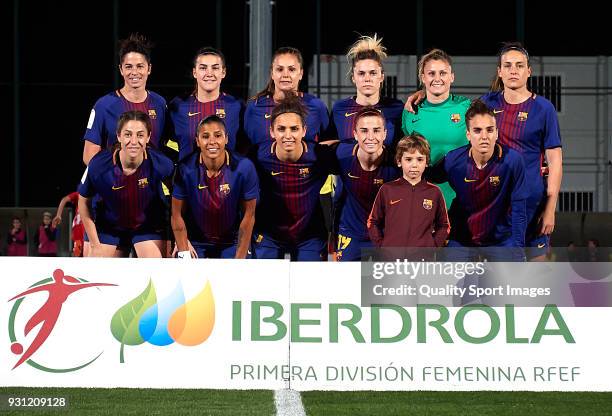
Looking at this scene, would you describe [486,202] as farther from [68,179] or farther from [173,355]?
[68,179]

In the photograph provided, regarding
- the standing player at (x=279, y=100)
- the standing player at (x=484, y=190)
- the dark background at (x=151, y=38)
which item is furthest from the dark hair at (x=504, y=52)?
the dark background at (x=151, y=38)

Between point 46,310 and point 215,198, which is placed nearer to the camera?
point 46,310

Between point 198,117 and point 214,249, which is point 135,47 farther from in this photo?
point 214,249

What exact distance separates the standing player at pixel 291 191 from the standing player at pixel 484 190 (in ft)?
3.15

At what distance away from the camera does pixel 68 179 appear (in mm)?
23391

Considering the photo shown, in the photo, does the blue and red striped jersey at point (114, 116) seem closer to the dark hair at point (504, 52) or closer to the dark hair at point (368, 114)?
the dark hair at point (368, 114)

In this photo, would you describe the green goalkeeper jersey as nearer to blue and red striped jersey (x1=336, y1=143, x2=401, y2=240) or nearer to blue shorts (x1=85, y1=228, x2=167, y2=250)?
blue and red striped jersey (x1=336, y1=143, x2=401, y2=240)

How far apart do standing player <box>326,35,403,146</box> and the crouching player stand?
410mm

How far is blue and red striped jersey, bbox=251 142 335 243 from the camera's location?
939 cm

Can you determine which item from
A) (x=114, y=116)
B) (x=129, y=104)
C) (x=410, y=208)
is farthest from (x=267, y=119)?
(x=410, y=208)

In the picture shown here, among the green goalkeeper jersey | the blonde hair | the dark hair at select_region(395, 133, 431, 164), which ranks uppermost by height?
the blonde hair

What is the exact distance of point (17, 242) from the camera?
1955 centimetres

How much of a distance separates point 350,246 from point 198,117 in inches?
63.6

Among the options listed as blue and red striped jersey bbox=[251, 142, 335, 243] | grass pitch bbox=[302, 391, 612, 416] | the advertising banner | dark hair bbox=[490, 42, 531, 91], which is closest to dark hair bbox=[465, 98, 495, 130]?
dark hair bbox=[490, 42, 531, 91]
